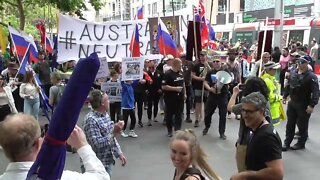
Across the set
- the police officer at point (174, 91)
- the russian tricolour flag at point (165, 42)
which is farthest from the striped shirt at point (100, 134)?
the russian tricolour flag at point (165, 42)

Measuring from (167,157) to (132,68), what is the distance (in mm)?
2295

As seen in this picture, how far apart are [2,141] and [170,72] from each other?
671 centimetres

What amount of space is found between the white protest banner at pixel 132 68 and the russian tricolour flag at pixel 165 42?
1.27 metres

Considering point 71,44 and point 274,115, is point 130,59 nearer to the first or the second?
point 71,44

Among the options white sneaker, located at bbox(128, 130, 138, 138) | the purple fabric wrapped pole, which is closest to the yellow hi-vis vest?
white sneaker, located at bbox(128, 130, 138, 138)

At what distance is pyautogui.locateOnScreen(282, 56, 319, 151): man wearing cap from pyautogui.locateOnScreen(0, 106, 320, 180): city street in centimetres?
31

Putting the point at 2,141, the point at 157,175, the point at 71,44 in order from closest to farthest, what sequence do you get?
the point at 2,141, the point at 157,175, the point at 71,44

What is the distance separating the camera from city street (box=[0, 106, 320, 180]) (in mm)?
6402

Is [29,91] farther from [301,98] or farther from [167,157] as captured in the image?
[301,98]

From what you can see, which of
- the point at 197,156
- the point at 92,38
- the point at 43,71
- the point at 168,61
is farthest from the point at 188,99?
the point at 197,156

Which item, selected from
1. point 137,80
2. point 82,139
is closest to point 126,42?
point 137,80

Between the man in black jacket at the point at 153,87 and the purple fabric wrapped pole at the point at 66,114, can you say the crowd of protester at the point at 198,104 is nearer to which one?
the man in black jacket at the point at 153,87

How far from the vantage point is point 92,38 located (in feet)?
28.1

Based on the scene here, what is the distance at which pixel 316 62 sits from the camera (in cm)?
1578
